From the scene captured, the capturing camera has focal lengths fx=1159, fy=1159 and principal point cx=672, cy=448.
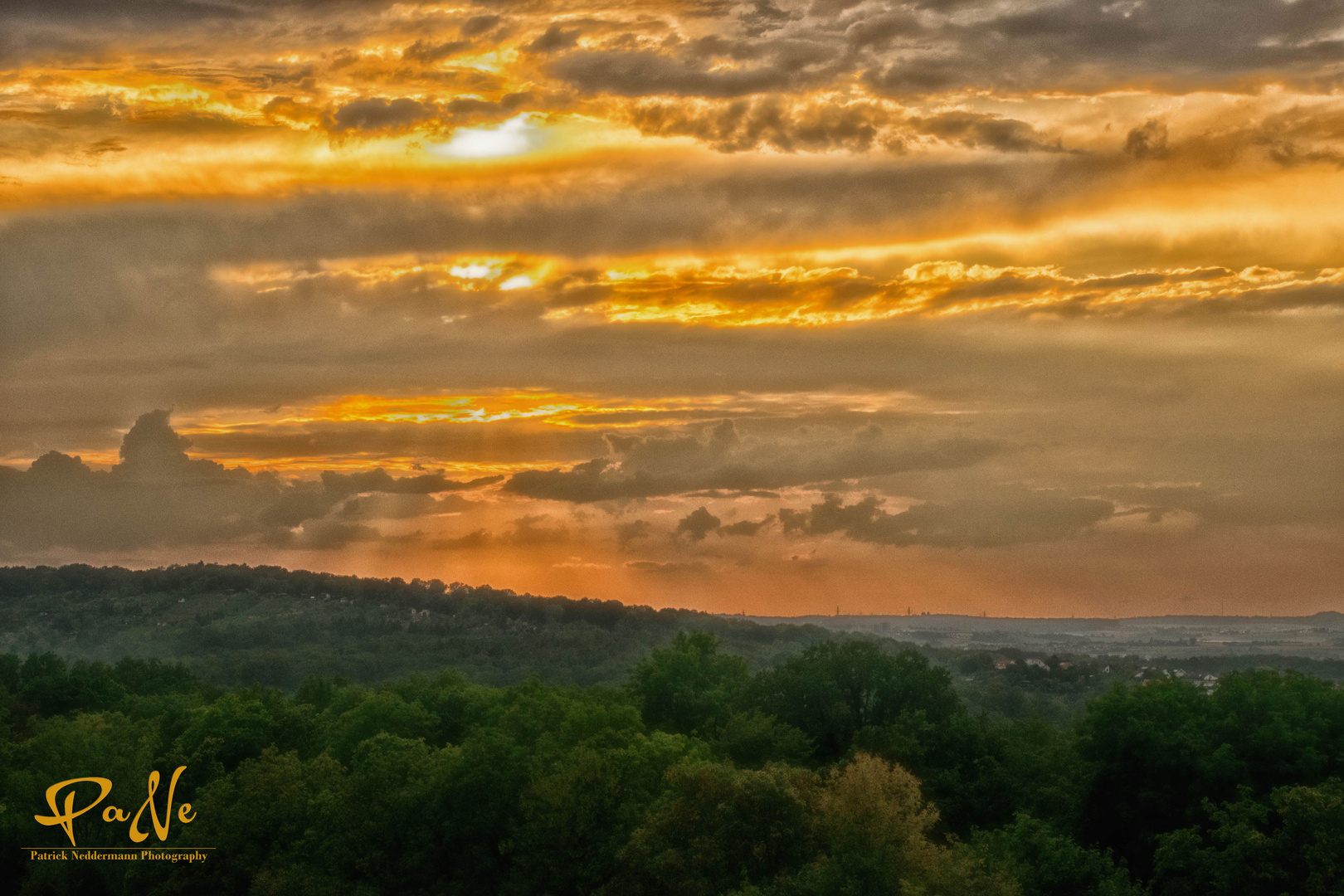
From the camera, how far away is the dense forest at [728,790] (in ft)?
164

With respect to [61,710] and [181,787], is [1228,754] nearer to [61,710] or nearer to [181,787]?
[181,787]

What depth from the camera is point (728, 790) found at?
50938mm

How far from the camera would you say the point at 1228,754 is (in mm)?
64812

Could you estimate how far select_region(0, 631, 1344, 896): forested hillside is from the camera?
50094mm

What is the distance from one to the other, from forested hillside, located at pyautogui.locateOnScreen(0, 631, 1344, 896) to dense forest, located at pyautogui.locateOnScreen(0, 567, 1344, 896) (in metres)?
0.16

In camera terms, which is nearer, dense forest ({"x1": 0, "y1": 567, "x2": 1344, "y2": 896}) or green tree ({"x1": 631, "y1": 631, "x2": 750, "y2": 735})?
dense forest ({"x1": 0, "y1": 567, "x2": 1344, "y2": 896})

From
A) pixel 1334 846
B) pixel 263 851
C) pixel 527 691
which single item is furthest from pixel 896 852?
pixel 527 691

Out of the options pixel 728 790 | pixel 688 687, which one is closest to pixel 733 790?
pixel 728 790

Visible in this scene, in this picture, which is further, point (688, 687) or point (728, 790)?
point (688, 687)

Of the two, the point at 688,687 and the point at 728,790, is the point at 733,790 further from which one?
the point at 688,687

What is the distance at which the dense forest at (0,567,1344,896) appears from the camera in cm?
5012

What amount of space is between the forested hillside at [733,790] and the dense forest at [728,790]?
0.52 feet

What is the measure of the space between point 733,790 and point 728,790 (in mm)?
338

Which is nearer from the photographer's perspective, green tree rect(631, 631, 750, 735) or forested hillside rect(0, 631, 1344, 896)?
forested hillside rect(0, 631, 1344, 896)
